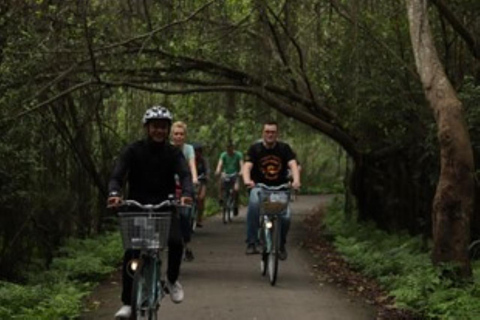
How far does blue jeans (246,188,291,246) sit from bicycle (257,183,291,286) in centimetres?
7

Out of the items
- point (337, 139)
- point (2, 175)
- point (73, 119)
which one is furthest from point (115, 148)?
point (2, 175)

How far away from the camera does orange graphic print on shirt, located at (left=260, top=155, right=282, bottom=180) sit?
11117 mm

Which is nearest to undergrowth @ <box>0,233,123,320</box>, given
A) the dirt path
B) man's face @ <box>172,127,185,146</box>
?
the dirt path

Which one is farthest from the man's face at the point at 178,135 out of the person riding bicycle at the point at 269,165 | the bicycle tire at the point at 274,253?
the bicycle tire at the point at 274,253

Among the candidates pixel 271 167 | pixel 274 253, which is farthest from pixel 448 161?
pixel 274 253

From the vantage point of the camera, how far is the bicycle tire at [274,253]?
1084 centimetres

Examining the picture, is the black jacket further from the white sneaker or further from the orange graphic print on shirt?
the orange graphic print on shirt

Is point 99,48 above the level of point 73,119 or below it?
above

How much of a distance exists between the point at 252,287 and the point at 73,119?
22.0ft

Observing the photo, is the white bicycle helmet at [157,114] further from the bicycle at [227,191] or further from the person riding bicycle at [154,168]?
the bicycle at [227,191]

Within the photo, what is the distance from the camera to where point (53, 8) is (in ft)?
43.3

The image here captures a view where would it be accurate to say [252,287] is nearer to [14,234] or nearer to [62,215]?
[14,234]

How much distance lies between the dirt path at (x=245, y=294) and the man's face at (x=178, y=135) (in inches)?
73.4

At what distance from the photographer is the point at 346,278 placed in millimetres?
11914
